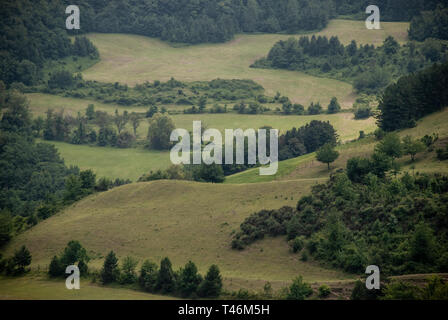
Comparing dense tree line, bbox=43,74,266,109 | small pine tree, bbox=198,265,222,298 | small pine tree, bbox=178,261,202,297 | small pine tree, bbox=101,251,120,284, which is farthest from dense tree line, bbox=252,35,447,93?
small pine tree, bbox=198,265,222,298

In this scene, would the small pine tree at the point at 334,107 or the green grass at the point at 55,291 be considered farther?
the small pine tree at the point at 334,107

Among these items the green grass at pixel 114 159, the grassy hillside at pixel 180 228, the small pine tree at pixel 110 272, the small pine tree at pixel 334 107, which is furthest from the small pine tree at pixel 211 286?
the small pine tree at pixel 334 107

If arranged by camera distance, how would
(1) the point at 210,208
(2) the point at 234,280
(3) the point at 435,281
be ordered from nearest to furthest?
(3) the point at 435,281, (2) the point at 234,280, (1) the point at 210,208

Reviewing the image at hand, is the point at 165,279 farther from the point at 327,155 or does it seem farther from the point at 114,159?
the point at 114,159

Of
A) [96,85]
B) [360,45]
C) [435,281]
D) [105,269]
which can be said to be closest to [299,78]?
[360,45]

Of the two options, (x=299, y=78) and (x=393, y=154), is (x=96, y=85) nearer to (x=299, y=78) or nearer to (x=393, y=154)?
(x=299, y=78)

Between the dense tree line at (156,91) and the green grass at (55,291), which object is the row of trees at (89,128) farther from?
the green grass at (55,291)
